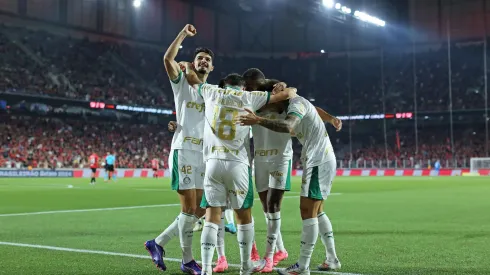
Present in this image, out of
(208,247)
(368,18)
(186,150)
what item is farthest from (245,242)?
(368,18)

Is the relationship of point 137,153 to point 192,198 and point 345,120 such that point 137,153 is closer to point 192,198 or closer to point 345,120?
point 345,120

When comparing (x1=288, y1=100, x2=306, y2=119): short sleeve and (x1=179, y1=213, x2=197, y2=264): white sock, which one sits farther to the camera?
(x1=179, y1=213, x2=197, y2=264): white sock

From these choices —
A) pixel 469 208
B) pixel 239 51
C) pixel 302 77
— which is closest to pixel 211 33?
pixel 239 51

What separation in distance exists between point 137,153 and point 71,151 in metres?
7.37

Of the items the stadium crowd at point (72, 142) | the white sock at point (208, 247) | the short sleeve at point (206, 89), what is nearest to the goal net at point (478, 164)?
the stadium crowd at point (72, 142)

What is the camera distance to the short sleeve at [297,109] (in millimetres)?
5883

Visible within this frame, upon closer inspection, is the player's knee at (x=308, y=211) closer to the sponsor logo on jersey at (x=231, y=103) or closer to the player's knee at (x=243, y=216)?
the player's knee at (x=243, y=216)

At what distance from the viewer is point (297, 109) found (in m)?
5.93

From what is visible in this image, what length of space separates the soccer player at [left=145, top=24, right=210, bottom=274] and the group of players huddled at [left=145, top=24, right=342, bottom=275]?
0.01 metres

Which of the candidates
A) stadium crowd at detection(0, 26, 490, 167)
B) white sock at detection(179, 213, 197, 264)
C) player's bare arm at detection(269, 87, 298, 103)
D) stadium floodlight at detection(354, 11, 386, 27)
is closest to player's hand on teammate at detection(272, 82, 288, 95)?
player's bare arm at detection(269, 87, 298, 103)

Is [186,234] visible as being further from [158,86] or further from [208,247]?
[158,86]

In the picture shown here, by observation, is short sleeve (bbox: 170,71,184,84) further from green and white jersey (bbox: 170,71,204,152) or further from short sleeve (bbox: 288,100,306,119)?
short sleeve (bbox: 288,100,306,119)

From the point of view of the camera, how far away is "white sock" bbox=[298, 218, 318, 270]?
20.3 ft

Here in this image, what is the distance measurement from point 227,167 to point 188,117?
118 cm
